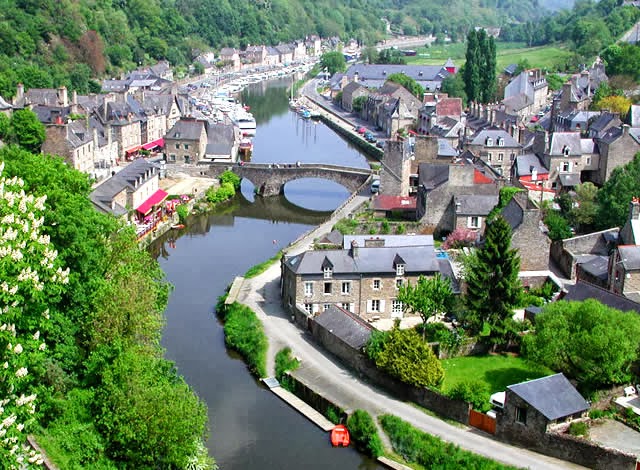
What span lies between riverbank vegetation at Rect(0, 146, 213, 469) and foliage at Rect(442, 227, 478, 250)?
681 inches

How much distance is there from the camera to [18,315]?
1942 cm

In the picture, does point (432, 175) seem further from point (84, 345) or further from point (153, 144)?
point (153, 144)

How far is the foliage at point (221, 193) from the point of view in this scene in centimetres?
5877

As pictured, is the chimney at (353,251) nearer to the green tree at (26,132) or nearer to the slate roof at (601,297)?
the slate roof at (601,297)

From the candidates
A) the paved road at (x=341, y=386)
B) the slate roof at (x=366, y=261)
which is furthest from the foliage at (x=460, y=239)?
the paved road at (x=341, y=386)

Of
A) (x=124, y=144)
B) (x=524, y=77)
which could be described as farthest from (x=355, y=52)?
(x=124, y=144)

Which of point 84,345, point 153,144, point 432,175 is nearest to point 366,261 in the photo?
point 84,345

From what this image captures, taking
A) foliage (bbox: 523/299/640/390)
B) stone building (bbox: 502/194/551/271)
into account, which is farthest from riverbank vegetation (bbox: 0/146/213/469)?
stone building (bbox: 502/194/551/271)

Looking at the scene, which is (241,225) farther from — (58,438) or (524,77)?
(524,77)

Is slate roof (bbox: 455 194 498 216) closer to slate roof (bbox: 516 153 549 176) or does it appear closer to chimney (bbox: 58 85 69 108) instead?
slate roof (bbox: 516 153 549 176)

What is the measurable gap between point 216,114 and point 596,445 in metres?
72.0

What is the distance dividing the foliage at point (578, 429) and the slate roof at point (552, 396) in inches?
13.6

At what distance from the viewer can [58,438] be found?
2383 centimetres

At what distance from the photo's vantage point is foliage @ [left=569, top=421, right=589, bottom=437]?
88.6ft
